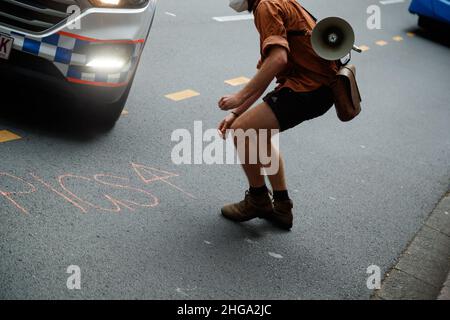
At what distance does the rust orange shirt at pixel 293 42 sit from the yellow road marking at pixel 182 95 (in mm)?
2466

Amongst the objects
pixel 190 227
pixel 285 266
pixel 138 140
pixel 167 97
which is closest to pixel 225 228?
pixel 190 227

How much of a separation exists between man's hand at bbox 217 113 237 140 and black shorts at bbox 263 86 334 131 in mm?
223

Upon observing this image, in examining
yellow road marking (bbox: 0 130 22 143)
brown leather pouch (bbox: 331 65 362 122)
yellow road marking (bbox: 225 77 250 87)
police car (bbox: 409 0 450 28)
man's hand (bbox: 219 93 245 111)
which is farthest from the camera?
police car (bbox: 409 0 450 28)

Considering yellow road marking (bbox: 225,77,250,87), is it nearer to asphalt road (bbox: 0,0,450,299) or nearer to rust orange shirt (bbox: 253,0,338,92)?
asphalt road (bbox: 0,0,450,299)

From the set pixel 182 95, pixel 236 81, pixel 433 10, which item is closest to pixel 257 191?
pixel 182 95

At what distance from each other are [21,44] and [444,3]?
32.4ft

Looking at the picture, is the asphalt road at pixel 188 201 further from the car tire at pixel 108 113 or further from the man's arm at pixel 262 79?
the man's arm at pixel 262 79

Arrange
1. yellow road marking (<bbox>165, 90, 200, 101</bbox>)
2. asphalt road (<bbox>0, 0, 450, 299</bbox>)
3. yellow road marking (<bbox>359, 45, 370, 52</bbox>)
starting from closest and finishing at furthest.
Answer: asphalt road (<bbox>0, 0, 450, 299</bbox>) → yellow road marking (<bbox>165, 90, 200, 101</bbox>) → yellow road marking (<bbox>359, 45, 370, 52</bbox>)

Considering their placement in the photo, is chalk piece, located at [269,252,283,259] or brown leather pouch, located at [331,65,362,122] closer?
brown leather pouch, located at [331,65,362,122]

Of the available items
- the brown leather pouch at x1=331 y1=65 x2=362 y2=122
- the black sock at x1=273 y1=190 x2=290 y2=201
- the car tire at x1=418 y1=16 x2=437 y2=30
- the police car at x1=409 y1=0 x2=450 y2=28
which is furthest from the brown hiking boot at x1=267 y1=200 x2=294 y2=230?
the car tire at x1=418 y1=16 x2=437 y2=30

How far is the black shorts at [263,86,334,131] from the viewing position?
13.1 feet

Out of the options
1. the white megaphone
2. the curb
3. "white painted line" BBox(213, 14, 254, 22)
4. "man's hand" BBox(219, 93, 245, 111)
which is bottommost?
the curb

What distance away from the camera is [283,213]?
4.39 meters

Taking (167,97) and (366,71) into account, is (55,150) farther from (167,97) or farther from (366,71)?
(366,71)
